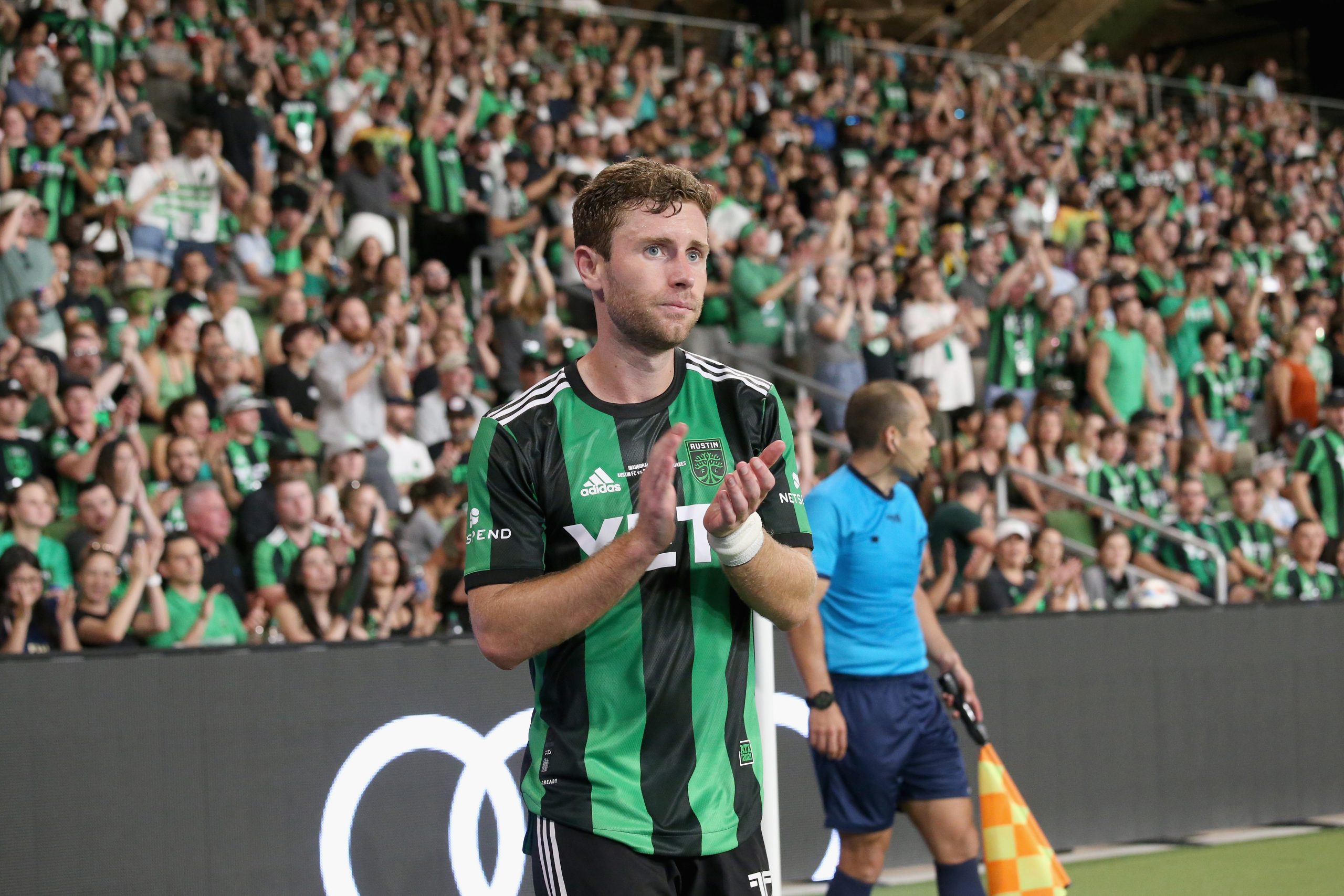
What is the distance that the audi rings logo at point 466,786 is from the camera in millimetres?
5984

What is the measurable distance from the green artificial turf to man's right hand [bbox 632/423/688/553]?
4.86m

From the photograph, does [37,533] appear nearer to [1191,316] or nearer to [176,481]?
[176,481]

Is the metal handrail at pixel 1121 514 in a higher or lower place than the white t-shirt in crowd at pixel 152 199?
lower

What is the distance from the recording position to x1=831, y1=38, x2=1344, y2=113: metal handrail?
19.7 meters

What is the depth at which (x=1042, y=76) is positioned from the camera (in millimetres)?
21234

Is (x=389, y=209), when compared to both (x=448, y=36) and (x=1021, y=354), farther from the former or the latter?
(x=1021, y=354)

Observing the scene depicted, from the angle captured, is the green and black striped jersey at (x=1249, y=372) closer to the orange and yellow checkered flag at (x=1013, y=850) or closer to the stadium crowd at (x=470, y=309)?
the stadium crowd at (x=470, y=309)

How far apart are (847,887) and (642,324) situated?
2.97 meters

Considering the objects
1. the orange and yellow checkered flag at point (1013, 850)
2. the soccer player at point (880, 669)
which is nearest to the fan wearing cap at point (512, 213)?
the soccer player at point (880, 669)

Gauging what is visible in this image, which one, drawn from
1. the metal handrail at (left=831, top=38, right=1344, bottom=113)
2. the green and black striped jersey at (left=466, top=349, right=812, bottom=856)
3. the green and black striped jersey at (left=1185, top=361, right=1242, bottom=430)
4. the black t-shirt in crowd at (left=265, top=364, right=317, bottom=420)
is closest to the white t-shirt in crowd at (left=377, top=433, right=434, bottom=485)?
the black t-shirt in crowd at (left=265, top=364, right=317, bottom=420)

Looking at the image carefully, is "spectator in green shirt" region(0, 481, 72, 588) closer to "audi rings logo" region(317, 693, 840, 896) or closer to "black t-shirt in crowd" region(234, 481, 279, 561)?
"black t-shirt in crowd" region(234, 481, 279, 561)

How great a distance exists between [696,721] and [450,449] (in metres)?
6.63

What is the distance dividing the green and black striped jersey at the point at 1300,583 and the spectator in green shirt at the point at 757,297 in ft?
13.0

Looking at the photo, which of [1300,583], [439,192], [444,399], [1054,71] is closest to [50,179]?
[444,399]
